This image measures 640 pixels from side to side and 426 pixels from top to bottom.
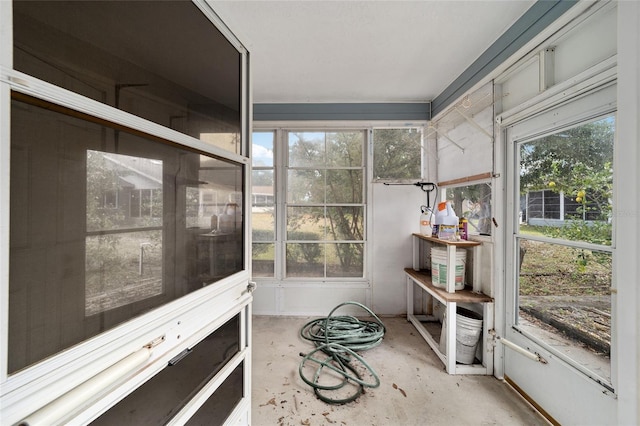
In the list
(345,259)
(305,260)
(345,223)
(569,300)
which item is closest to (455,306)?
(569,300)

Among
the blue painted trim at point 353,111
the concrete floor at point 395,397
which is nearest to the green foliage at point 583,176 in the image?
the concrete floor at point 395,397

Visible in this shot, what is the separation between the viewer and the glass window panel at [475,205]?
6.90ft

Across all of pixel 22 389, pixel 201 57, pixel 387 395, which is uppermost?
pixel 201 57

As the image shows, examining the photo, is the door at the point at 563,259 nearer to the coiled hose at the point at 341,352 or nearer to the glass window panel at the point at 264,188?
the coiled hose at the point at 341,352

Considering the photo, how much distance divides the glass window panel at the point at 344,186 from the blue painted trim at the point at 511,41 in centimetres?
131

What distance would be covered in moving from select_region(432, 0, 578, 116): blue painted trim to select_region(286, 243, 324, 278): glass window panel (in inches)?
90.2

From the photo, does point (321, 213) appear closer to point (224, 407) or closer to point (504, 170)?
point (504, 170)

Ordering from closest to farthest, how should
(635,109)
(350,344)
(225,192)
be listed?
(635,109)
(225,192)
(350,344)

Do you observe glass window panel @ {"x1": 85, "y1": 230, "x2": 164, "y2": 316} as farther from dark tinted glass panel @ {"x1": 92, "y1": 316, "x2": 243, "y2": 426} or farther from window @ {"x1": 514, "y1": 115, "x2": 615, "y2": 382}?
window @ {"x1": 514, "y1": 115, "x2": 615, "y2": 382}

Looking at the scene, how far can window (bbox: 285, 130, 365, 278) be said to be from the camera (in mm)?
3016

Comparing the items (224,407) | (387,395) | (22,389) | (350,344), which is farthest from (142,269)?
(350,344)

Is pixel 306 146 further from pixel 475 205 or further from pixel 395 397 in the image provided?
pixel 395 397

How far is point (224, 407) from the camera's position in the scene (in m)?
1.21

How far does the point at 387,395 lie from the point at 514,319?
3.73ft
